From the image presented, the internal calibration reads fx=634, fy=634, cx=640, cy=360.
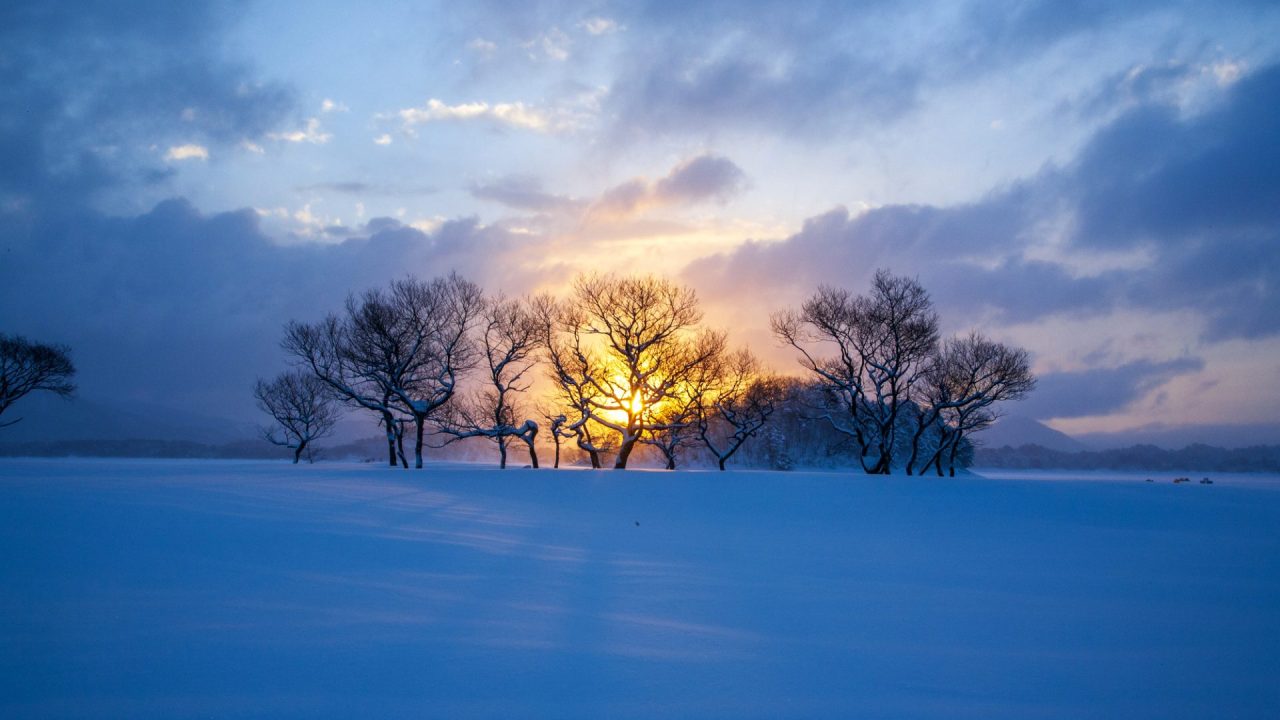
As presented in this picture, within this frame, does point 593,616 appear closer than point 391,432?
Yes

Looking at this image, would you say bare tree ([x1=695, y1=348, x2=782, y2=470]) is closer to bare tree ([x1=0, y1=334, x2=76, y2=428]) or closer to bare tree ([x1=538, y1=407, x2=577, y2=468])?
bare tree ([x1=538, y1=407, x2=577, y2=468])

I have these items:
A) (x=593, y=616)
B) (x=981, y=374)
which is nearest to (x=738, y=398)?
(x=981, y=374)

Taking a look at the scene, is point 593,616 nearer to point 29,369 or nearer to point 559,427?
point 559,427

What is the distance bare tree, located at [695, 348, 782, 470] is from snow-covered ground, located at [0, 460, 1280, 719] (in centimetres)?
3226

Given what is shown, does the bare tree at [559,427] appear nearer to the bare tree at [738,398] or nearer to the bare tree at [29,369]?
the bare tree at [738,398]

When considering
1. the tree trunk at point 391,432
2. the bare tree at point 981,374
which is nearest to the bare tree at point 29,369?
the tree trunk at point 391,432

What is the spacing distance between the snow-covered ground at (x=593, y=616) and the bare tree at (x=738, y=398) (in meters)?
32.3

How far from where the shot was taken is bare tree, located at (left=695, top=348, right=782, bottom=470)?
156ft

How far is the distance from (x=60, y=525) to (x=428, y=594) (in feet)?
23.2

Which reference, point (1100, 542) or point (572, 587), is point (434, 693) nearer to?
point (572, 587)

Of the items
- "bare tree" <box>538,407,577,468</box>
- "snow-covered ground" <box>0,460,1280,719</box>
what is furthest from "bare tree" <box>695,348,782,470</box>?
"snow-covered ground" <box>0,460,1280,719</box>

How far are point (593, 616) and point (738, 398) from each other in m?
45.1

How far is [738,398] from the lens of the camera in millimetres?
51719

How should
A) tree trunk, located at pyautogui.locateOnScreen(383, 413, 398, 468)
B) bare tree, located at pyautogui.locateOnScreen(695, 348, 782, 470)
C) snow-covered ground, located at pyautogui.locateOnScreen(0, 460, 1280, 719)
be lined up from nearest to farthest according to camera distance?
snow-covered ground, located at pyautogui.locateOnScreen(0, 460, 1280, 719) → tree trunk, located at pyautogui.locateOnScreen(383, 413, 398, 468) → bare tree, located at pyautogui.locateOnScreen(695, 348, 782, 470)
